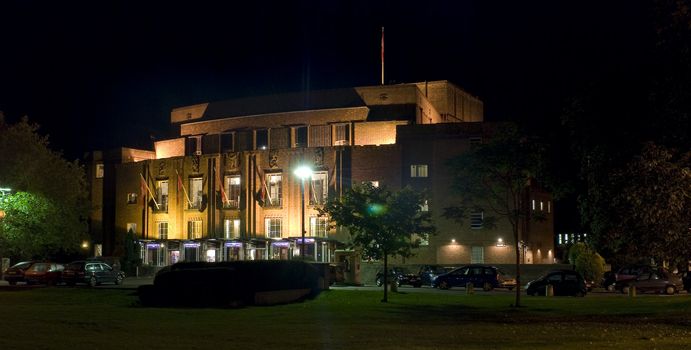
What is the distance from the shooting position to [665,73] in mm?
24391

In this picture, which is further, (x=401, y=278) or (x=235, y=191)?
(x=235, y=191)

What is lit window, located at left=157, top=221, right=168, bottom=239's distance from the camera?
91250 mm

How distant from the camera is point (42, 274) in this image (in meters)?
Result: 52.5

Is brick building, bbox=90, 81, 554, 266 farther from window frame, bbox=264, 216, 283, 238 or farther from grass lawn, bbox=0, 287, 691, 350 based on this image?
grass lawn, bbox=0, 287, 691, 350

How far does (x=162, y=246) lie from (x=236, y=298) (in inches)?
2333

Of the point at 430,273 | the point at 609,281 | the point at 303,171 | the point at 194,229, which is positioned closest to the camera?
→ the point at 609,281

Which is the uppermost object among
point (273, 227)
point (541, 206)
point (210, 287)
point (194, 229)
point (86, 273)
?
point (541, 206)

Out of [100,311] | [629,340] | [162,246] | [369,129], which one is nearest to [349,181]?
[369,129]

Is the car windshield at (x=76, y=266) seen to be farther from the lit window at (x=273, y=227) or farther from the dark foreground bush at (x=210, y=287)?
the lit window at (x=273, y=227)

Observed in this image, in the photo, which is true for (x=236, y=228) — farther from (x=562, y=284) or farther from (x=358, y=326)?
(x=358, y=326)

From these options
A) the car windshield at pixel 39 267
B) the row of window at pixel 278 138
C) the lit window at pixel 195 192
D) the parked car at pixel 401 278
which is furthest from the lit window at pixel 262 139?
the car windshield at pixel 39 267

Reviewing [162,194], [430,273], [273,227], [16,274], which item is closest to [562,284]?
[430,273]

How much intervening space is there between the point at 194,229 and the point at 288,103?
16.4m

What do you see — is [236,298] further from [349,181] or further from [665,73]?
[349,181]
